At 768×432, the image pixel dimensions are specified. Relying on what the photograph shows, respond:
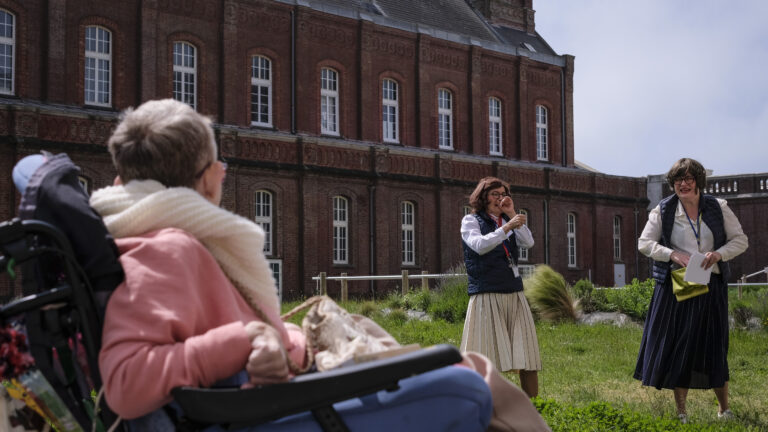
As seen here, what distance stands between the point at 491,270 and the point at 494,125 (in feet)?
98.8

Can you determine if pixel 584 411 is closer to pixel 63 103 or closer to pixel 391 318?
pixel 391 318

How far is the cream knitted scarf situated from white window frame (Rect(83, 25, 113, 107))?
82.1 ft

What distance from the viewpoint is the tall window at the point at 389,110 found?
108ft

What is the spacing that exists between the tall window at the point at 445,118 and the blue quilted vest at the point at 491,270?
2743 cm

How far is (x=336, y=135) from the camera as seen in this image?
31.4 metres

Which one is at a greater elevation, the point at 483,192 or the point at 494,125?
the point at 494,125

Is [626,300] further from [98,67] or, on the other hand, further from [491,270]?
[98,67]

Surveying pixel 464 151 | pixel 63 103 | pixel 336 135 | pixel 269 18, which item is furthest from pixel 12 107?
pixel 464 151

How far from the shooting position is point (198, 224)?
2.56 meters

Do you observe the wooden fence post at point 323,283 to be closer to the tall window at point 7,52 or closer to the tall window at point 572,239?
the tall window at point 7,52

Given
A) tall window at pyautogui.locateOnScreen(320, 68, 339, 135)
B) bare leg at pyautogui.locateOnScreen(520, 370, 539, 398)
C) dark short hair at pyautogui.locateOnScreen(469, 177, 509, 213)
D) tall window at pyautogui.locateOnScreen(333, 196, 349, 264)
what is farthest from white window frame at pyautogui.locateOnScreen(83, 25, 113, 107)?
bare leg at pyautogui.locateOnScreen(520, 370, 539, 398)

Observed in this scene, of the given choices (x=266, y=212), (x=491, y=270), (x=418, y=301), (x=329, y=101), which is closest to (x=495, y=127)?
(x=329, y=101)

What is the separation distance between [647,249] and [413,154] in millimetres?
24090

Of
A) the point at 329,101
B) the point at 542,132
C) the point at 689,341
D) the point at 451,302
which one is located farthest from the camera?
the point at 542,132
